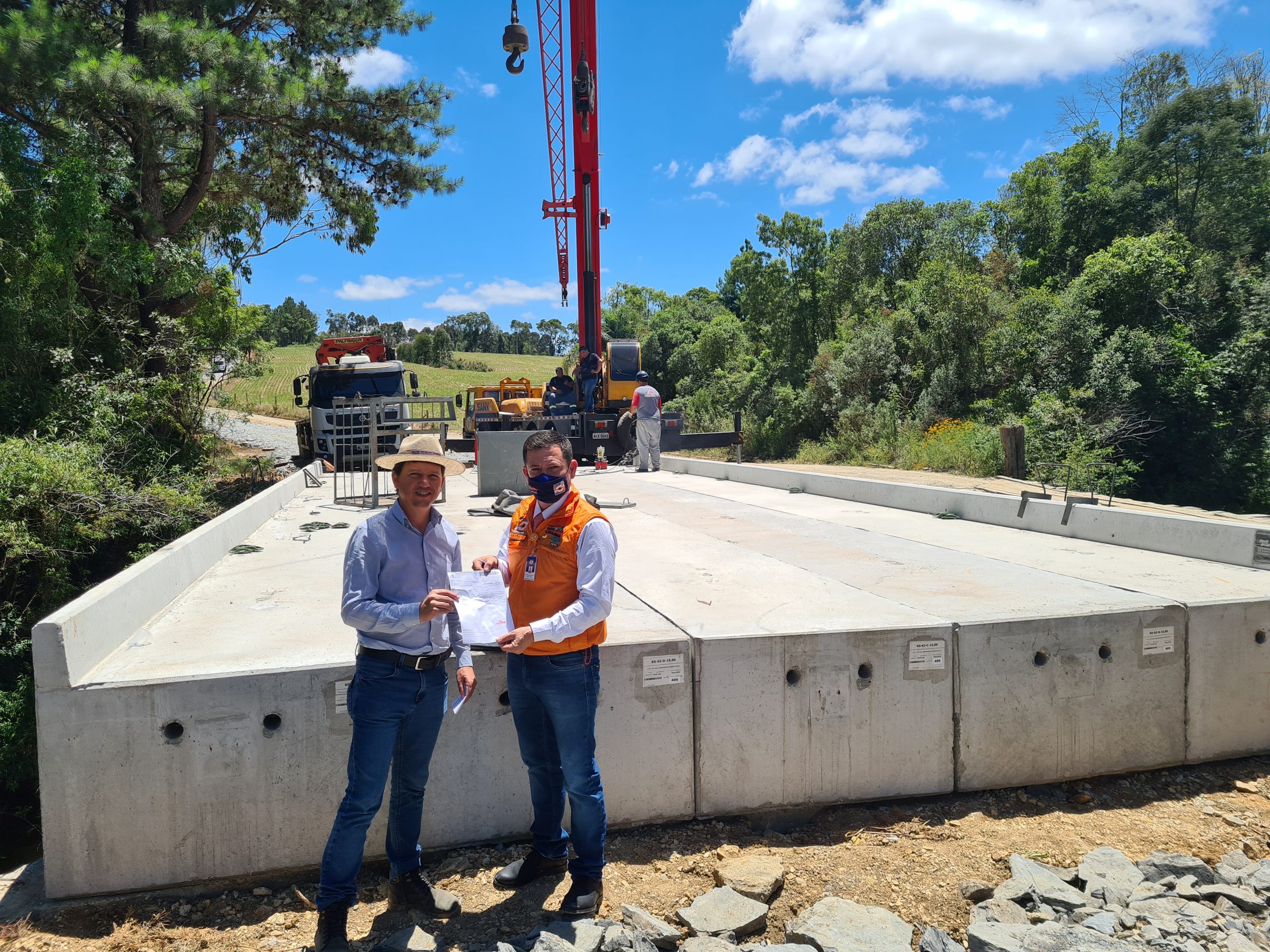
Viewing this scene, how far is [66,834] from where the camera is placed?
3.71 metres

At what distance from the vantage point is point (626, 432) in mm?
19234

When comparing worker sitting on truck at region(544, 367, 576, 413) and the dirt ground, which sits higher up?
worker sitting on truck at region(544, 367, 576, 413)

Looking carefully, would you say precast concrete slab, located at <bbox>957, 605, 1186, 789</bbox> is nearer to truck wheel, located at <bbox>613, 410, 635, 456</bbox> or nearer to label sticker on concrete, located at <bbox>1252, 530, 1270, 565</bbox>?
→ label sticker on concrete, located at <bbox>1252, 530, 1270, 565</bbox>

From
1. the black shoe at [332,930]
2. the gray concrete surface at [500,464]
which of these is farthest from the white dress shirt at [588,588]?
the gray concrete surface at [500,464]

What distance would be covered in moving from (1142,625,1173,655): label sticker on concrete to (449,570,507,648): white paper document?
403 cm

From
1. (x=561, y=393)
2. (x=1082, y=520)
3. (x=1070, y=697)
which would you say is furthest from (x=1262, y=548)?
(x=561, y=393)

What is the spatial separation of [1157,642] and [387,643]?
15.3 feet

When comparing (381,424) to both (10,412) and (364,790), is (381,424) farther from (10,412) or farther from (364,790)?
(364,790)

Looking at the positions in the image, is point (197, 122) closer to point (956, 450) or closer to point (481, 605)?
point (481, 605)

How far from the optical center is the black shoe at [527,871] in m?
3.77

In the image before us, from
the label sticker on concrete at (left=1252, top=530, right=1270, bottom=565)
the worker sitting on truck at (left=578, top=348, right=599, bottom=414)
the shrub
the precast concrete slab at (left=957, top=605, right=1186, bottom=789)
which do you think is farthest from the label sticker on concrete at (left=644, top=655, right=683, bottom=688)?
the shrub

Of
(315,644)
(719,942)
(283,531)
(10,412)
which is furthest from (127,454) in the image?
(719,942)

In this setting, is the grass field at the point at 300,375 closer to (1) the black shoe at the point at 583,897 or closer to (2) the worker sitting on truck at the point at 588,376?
(2) the worker sitting on truck at the point at 588,376

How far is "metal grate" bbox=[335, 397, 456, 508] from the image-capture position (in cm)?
1105
